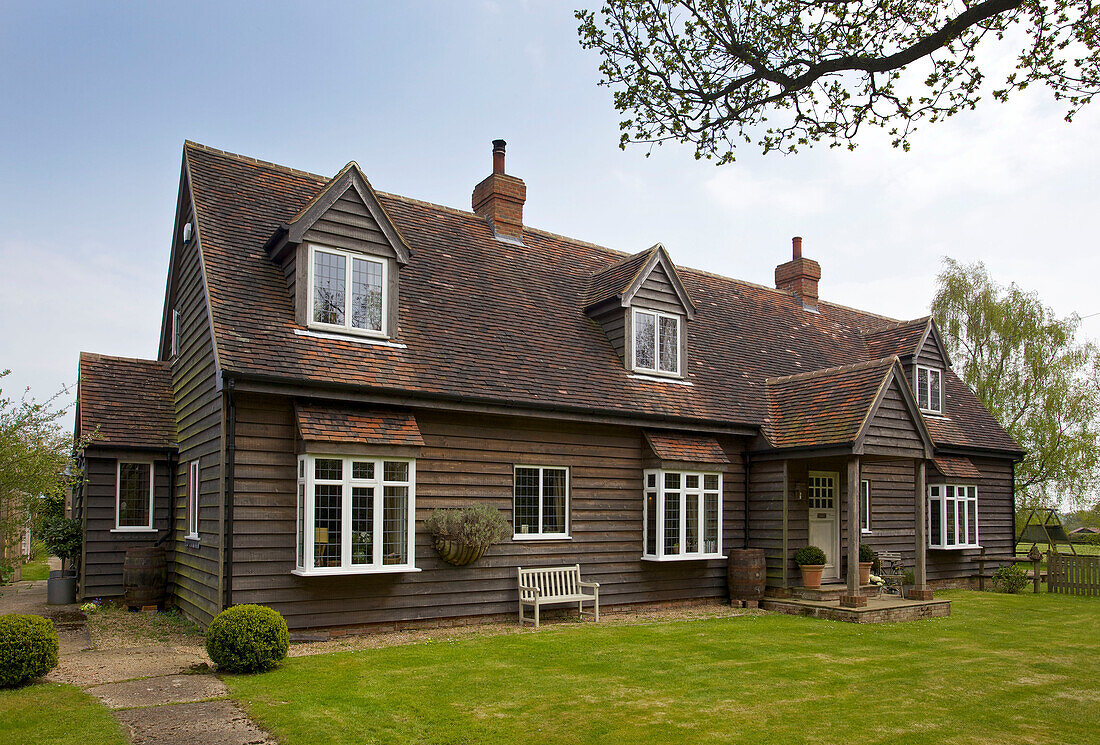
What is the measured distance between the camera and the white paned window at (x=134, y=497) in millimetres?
15617

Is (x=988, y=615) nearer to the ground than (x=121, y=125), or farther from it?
nearer to the ground

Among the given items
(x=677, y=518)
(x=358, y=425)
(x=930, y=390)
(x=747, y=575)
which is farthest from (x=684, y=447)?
(x=930, y=390)

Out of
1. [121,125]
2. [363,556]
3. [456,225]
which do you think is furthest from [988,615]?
[121,125]

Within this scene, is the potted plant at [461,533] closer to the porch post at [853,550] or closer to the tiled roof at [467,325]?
the tiled roof at [467,325]

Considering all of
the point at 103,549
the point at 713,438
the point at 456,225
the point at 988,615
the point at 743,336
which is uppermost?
the point at 456,225

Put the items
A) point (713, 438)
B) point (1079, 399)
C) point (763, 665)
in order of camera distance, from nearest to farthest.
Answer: point (763, 665) < point (713, 438) < point (1079, 399)

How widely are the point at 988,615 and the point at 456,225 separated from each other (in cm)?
1361

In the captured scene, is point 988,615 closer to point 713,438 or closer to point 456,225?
point 713,438

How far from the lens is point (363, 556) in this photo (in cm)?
1209

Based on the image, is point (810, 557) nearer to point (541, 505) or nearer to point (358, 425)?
point (541, 505)

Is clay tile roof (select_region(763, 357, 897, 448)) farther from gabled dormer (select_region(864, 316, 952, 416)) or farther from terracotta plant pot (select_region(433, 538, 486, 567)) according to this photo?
terracotta plant pot (select_region(433, 538, 486, 567))

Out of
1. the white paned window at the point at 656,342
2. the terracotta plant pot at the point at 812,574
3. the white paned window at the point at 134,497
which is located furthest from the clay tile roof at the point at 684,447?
the white paned window at the point at 134,497

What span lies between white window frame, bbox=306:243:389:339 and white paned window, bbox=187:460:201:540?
3354 mm

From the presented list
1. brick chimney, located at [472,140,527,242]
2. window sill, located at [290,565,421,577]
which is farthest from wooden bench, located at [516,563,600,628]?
brick chimney, located at [472,140,527,242]
